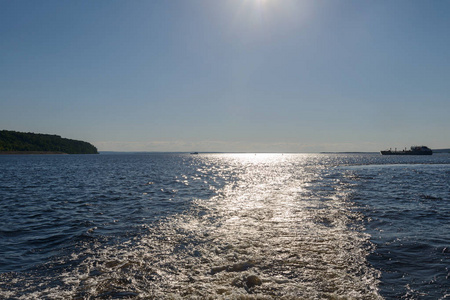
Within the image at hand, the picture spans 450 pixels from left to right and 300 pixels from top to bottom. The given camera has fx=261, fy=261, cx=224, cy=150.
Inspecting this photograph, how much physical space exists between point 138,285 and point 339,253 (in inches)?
306

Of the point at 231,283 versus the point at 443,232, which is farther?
the point at 443,232

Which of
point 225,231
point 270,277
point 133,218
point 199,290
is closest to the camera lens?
point 199,290

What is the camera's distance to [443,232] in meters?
13.1

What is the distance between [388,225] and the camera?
14773 mm

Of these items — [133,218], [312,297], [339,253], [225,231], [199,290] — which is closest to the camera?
[312,297]

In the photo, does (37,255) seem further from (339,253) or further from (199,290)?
(339,253)

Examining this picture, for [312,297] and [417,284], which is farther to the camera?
[417,284]

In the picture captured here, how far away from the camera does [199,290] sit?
774 centimetres

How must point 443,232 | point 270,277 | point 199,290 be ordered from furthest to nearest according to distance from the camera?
point 443,232
point 270,277
point 199,290

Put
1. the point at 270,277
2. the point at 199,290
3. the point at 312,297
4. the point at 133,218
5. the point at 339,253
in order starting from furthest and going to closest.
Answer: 1. the point at 133,218
2. the point at 339,253
3. the point at 270,277
4. the point at 199,290
5. the point at 312,297

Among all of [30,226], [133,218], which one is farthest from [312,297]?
[30,226]

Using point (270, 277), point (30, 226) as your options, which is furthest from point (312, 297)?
point (30, 226)

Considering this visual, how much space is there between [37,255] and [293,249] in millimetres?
10570

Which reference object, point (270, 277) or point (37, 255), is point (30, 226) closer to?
point (37, 255)
